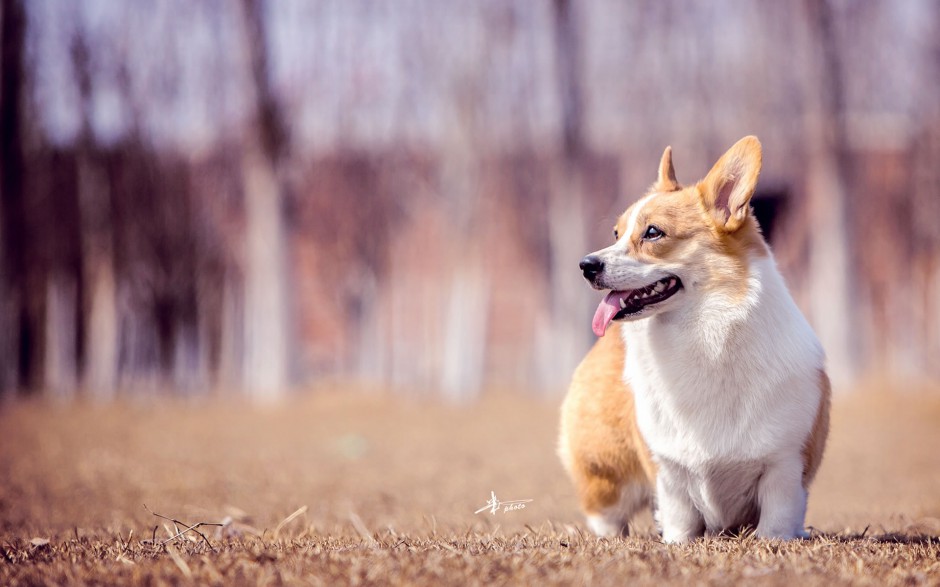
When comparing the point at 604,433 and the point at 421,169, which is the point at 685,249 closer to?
the point at 604,433

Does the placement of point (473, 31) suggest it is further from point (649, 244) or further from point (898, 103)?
point (649, 244)

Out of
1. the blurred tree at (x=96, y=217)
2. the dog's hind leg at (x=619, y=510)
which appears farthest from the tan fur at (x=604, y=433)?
the blurred tree at (x=96, y=217)

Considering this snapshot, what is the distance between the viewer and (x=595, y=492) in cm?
381

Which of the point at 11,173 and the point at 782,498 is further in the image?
the point at 11,173

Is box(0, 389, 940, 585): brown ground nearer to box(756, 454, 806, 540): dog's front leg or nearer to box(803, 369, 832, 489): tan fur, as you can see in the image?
box(756, 454, 806, 540): dog's front leg

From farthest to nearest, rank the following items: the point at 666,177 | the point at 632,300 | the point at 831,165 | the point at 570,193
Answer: the point at 570,193
the point at 831,165
the point at 666,177
the point at 632,300

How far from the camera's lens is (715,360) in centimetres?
318

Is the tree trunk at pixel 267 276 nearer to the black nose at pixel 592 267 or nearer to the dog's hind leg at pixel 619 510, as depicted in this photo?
the dog's hind leg at pixel 619 510

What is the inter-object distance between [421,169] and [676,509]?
718 inches

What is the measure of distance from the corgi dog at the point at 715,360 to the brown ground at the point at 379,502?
0.77 ft

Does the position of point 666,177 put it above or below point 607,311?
above

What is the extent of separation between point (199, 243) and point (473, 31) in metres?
9.26

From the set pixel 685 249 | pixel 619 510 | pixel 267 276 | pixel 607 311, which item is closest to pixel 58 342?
pixel 267 276

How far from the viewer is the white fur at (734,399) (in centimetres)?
312
